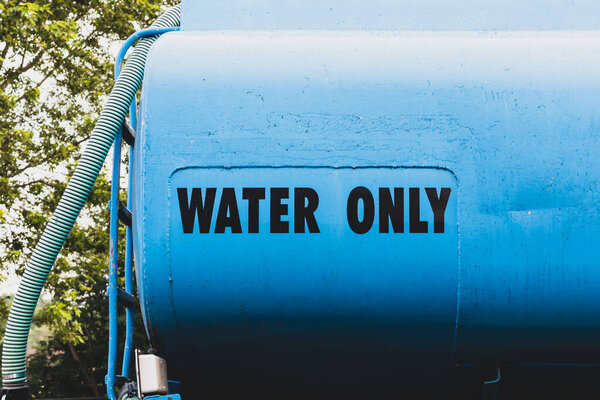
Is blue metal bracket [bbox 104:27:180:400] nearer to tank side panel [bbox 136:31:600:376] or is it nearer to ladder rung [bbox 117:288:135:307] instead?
ladder rung [bbox 117:288:135:307]

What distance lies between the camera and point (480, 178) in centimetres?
233

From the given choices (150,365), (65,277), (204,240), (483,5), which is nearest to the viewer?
(204,240)

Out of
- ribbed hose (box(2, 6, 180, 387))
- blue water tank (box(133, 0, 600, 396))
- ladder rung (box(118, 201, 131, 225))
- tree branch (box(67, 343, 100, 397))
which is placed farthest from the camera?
tree branch (box(67, 343, 100, 397))

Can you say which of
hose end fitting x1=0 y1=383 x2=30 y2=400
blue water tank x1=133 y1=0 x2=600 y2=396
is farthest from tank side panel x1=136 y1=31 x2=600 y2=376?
hose end fitting x1=0 y1=383 x2=30 y2=400

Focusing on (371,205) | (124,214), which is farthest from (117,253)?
(371,205)

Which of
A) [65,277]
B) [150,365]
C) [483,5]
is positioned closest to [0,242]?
[65,277]

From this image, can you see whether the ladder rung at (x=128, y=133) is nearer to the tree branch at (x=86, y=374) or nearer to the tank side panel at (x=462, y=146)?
the tank side panel at (x=462, y=146)

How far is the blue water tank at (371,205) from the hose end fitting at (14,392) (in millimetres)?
651

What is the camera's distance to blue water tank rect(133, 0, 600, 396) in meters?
2.32

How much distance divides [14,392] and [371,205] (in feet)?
5.36

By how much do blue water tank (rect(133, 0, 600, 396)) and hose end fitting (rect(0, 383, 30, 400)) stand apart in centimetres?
65

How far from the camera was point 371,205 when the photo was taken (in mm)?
2322

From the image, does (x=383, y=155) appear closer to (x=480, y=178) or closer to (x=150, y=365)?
(x=480, y=178)

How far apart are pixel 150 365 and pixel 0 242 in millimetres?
9346
